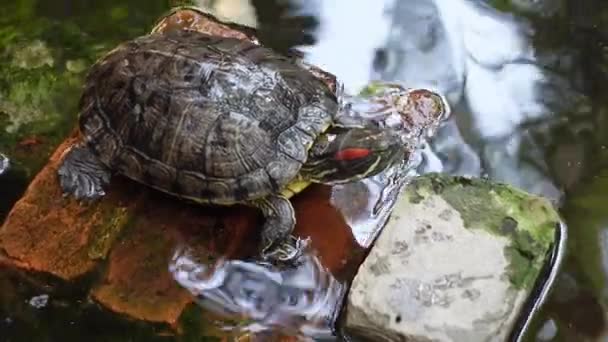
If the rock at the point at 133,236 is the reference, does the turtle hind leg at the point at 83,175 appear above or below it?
above

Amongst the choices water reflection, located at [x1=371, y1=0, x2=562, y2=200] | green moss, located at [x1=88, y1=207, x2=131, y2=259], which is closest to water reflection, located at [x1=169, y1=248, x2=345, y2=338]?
green moss, located at [x1=88, y1=207, x2=131, y2=259]

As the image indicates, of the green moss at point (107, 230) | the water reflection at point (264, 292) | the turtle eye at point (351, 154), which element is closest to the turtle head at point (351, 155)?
the turtle eye at point (351, 154)

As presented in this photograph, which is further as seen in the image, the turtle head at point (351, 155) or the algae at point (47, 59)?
the algae at point (47, 59)

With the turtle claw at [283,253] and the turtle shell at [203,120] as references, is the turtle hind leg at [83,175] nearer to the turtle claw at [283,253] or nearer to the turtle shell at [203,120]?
the turtle shell at [203,120]

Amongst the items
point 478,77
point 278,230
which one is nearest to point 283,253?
point 278,230

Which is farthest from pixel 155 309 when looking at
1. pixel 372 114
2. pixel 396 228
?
pixel 372 114

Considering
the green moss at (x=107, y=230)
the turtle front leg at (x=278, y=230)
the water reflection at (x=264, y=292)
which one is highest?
the turtle front leg at (x=278, y=230)

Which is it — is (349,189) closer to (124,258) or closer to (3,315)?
(124,258)
